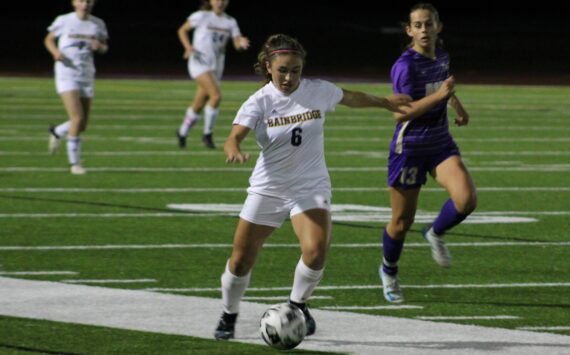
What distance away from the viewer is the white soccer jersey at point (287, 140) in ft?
27.5

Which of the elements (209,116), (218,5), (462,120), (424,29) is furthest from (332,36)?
(424,29)

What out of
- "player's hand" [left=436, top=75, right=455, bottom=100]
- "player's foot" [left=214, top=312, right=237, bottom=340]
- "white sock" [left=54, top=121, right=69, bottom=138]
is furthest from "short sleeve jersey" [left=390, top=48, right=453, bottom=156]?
"white sock" [left=54, top=121, right=69, bottom=138]

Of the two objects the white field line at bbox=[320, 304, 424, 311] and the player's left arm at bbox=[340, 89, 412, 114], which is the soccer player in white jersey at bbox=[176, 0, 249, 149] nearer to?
the white field line at bbox=[320, 304, 424, 311]

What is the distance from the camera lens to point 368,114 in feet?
103

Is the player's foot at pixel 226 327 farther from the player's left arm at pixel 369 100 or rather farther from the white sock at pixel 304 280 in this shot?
the player's left arm at pixel 369 100

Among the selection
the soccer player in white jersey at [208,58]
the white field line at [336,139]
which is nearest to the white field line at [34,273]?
the soccer player in white jersey at [208,58]

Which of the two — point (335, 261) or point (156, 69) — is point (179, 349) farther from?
point (156, 69)

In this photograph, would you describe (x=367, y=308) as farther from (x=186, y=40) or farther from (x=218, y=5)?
(x=186, y=40)

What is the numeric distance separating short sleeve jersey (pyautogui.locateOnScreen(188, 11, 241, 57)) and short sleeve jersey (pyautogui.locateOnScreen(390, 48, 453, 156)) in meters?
12.8

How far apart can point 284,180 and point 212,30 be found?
48.3ft

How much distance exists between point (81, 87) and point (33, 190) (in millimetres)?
2364

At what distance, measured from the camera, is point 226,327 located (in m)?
8.45

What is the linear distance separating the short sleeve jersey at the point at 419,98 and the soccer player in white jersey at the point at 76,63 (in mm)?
8817

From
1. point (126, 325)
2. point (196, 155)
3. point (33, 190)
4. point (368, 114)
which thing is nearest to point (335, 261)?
point (126, 325)
